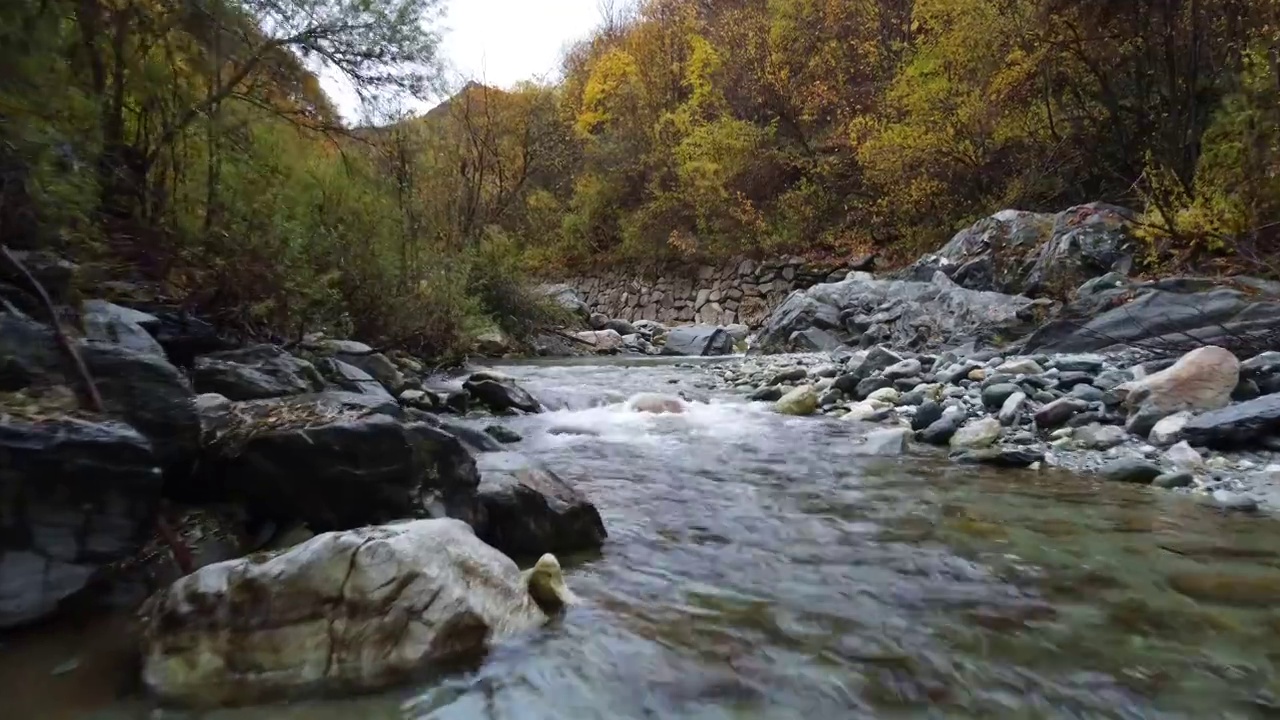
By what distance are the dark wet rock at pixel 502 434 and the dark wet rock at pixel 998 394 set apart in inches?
150

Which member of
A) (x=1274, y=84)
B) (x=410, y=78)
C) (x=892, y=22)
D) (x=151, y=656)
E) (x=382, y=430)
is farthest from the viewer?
(x=892, y=22)

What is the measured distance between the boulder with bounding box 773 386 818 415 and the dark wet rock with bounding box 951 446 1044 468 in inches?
88.0

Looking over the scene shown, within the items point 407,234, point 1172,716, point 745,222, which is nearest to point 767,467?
point 1172,716

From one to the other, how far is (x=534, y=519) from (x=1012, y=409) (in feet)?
13.3

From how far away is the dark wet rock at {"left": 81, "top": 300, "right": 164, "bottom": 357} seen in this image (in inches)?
162

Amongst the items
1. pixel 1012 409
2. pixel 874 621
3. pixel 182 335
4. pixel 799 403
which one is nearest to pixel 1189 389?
pixel 1012 409

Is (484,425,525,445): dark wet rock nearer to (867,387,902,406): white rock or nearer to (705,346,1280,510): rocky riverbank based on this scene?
(705,346,1280,510): rocky riverbank

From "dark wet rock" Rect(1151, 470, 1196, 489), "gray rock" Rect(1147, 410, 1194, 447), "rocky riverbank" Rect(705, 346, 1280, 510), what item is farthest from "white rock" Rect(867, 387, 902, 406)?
"dark wet rock" Rect(1151, 470, 1196, 489)

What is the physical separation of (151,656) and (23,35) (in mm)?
2511

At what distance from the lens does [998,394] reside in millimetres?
6309

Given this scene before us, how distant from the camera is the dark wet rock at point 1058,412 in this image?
573cm

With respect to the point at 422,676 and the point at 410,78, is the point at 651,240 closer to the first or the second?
the point at 410,78

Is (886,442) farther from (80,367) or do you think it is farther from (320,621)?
(80,367)

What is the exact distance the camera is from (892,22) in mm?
21062
